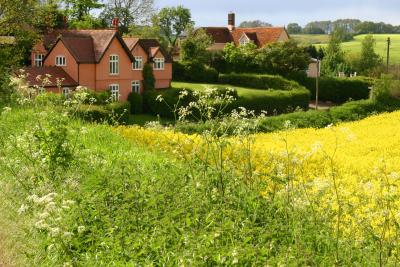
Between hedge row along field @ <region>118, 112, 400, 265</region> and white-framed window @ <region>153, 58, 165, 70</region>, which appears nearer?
hedge row along field @ <region>118, 112, 400, 265</region>

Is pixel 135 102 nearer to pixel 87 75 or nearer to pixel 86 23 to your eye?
pixel 87 75

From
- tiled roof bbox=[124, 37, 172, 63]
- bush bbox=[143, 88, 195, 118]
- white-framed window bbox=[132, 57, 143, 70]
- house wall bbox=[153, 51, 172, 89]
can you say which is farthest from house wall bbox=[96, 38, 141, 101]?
house wall bbox=[153, 51, 172, 89]

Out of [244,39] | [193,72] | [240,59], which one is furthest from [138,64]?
[244,39]

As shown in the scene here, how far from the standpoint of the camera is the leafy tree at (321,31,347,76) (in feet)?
276

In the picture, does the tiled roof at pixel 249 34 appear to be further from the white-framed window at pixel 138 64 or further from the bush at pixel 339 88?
the white-framed window at pixel 138 64

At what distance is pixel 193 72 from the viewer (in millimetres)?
61938

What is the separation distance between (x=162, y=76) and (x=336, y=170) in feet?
128

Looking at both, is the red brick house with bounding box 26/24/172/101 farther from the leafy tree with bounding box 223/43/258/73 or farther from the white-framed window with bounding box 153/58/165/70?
the leafy tree with bounding box 223/43/258/73

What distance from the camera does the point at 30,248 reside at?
739cm

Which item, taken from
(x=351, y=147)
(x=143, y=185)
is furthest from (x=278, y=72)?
(x=143, y=185)

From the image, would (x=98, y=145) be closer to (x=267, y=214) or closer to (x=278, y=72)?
(x=267, y=214)

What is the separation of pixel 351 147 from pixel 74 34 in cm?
2924

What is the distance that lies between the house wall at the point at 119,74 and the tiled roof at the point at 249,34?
3231 cm

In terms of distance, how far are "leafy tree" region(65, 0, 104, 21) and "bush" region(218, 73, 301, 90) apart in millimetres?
18155
